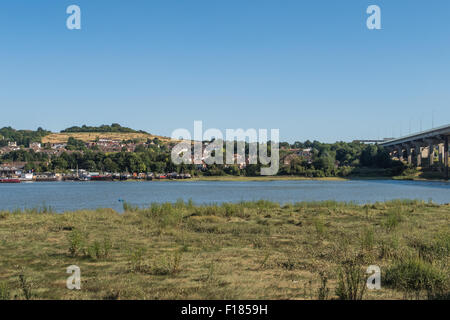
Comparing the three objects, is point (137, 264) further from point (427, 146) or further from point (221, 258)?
point (427, 146)

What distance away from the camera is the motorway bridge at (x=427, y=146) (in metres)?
100

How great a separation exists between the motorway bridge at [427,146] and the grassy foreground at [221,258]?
3297 inches

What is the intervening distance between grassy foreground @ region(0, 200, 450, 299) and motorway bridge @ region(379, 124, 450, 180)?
83743 mm

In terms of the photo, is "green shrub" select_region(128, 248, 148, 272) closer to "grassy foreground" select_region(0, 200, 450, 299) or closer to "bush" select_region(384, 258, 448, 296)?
"grassy foreground" select_region(0, 200, 450, 299)

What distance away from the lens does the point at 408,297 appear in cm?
896

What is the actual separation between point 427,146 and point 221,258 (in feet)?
401

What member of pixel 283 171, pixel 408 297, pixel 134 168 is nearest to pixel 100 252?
pixel 408 297

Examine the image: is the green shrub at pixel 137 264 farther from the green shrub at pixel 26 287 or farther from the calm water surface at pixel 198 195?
the calm water surface at pixel 198 195

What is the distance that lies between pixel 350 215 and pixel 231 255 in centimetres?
1354

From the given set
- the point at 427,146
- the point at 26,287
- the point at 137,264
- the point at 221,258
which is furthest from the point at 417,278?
the point at 427,146

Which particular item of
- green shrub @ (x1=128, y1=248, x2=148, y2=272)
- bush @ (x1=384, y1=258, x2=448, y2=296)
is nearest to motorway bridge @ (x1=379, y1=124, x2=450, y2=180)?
bush @ (x1=384, y1=258, x2=448, y2=296)
